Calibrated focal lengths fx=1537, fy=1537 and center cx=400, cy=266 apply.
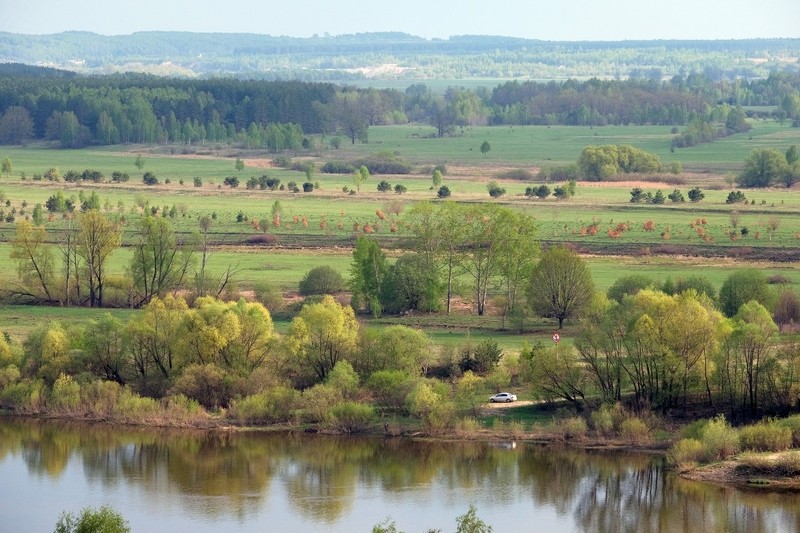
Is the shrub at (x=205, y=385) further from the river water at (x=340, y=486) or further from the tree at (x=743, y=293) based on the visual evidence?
the tree at (x=743, y=293)

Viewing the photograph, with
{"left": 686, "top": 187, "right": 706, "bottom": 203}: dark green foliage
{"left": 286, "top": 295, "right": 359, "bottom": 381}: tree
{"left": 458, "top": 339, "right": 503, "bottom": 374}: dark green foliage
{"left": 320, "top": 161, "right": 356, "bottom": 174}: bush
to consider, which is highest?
{"left": 286, "top": 295, "right": 359, "bottom": 381}: tree

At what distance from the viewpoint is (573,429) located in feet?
132

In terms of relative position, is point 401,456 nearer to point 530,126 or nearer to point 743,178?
point 743,178

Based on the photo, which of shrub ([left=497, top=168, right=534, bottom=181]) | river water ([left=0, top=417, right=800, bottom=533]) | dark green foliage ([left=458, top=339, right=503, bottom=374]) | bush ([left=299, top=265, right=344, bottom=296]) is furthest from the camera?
shrub ([left=497, top=168, right=534, bottom=181])

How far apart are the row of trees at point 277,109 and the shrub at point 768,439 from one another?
98.8 m

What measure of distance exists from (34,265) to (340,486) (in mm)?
24236

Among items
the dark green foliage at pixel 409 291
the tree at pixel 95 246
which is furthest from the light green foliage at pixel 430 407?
the tree at pixel 95 246

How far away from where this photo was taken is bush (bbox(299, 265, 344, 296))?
57.6m

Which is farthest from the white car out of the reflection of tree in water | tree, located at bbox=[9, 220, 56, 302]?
tree, located at bbox=[9, 220, 56, 302]

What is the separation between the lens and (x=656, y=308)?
137 feet

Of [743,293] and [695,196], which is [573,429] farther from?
[695,196]

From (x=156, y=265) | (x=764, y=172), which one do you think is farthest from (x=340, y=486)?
(x=764, y=172)

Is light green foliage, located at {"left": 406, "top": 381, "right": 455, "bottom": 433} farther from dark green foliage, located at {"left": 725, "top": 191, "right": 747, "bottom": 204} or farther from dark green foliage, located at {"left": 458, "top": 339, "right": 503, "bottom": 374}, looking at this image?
dark green foliage, located at {"left": 725, "top": 191, "right": 747, "bottom": 204}

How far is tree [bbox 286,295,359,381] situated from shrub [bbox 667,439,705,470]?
429 inches
